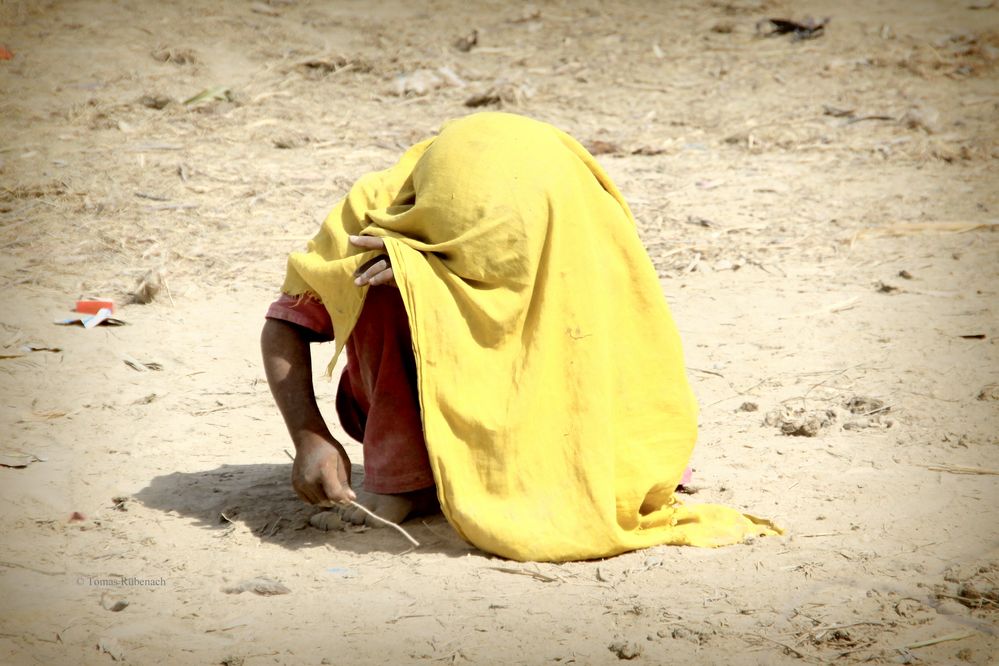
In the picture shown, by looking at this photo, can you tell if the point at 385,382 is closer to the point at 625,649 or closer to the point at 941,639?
the point at 625,649

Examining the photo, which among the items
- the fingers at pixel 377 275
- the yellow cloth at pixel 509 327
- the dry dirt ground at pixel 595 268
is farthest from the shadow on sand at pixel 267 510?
the fingers at pixel 377 275

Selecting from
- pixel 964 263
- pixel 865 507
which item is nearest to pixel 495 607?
pixel 865 507

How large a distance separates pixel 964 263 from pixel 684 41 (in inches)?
170

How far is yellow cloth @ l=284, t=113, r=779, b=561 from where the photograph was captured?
2812mm

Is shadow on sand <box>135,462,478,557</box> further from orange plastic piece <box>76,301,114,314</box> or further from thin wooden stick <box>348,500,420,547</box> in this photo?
orange plastic piece <box>76,301,114,314</box>

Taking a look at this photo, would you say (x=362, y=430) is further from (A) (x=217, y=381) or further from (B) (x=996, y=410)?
→ (B) (x=996, y=410)

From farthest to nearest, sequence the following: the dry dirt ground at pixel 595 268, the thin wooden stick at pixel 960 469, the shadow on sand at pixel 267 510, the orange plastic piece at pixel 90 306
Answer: the orange plastic piece at pixel 90 306, the thin wooden stick at pixel 960 469, the shadow on sand at pixel 267 510, the dry dirt ground at pixel 595 268

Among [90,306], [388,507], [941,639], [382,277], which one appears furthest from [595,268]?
[90,306]

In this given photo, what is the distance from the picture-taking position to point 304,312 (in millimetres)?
3006

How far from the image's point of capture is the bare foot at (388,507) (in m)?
3.12

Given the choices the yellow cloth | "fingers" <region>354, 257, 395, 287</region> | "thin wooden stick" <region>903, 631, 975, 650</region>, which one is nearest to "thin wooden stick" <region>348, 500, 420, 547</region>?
the yellow cloth

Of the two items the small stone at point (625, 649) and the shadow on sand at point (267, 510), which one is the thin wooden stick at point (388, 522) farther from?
the small stone at point (625, 649)

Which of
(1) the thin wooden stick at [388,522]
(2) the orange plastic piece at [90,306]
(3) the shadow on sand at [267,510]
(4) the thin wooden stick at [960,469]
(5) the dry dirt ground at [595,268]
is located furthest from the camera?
(2) the orange plastic piece at [90,306]

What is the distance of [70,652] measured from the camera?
2.43 metres
